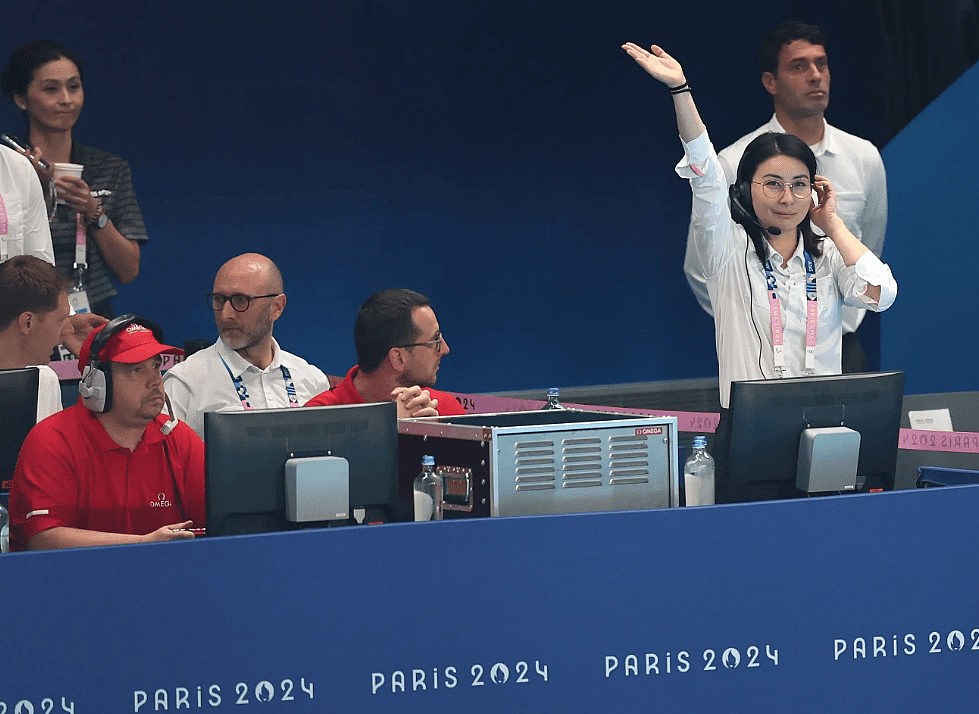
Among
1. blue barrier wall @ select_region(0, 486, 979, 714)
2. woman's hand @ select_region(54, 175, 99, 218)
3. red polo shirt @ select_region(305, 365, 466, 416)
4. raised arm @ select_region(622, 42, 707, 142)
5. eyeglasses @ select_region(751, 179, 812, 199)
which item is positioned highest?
raised arm @ select_region(622, 42, 707, 142)

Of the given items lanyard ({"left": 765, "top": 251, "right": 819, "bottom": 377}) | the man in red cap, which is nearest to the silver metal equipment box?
the man in red cap

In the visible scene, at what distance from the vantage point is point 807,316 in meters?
3.78

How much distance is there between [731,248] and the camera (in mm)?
3854

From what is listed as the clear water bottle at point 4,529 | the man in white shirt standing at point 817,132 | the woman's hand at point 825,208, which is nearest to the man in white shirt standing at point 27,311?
the clear water bottle at point 4,529

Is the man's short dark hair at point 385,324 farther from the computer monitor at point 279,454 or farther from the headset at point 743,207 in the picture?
the headset at point 743,207

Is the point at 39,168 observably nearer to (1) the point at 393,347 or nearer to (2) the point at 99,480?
(1) the point at 393,347

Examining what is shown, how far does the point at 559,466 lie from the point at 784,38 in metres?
2.92

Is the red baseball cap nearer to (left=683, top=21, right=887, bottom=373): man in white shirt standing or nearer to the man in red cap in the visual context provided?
the man in red cap

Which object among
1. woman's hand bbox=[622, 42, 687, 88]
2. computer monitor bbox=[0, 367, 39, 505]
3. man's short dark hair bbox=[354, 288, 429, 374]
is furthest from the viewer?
woman's hand bbox=[622, 42, 687, 88]

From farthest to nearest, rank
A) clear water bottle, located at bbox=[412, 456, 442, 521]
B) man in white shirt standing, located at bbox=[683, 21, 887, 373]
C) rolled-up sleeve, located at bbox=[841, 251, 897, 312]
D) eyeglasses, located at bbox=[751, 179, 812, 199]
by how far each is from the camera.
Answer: man in white shirt standing, located at bbox=[683, 21, 887, 373] → eyeglasses, located at bbox=[751, 179, 812, 199] → rolled-up sleeve, located at bbox=[841, 251, 897, 312] → clear water bottle, located at bbox=[412, 456, 442, 521]

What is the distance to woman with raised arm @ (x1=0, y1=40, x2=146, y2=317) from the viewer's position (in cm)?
455

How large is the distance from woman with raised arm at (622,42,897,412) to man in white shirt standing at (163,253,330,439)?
1288mm

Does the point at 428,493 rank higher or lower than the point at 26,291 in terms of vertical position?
lower

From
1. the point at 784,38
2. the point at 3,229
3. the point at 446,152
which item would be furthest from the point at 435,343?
the point at 446,152
